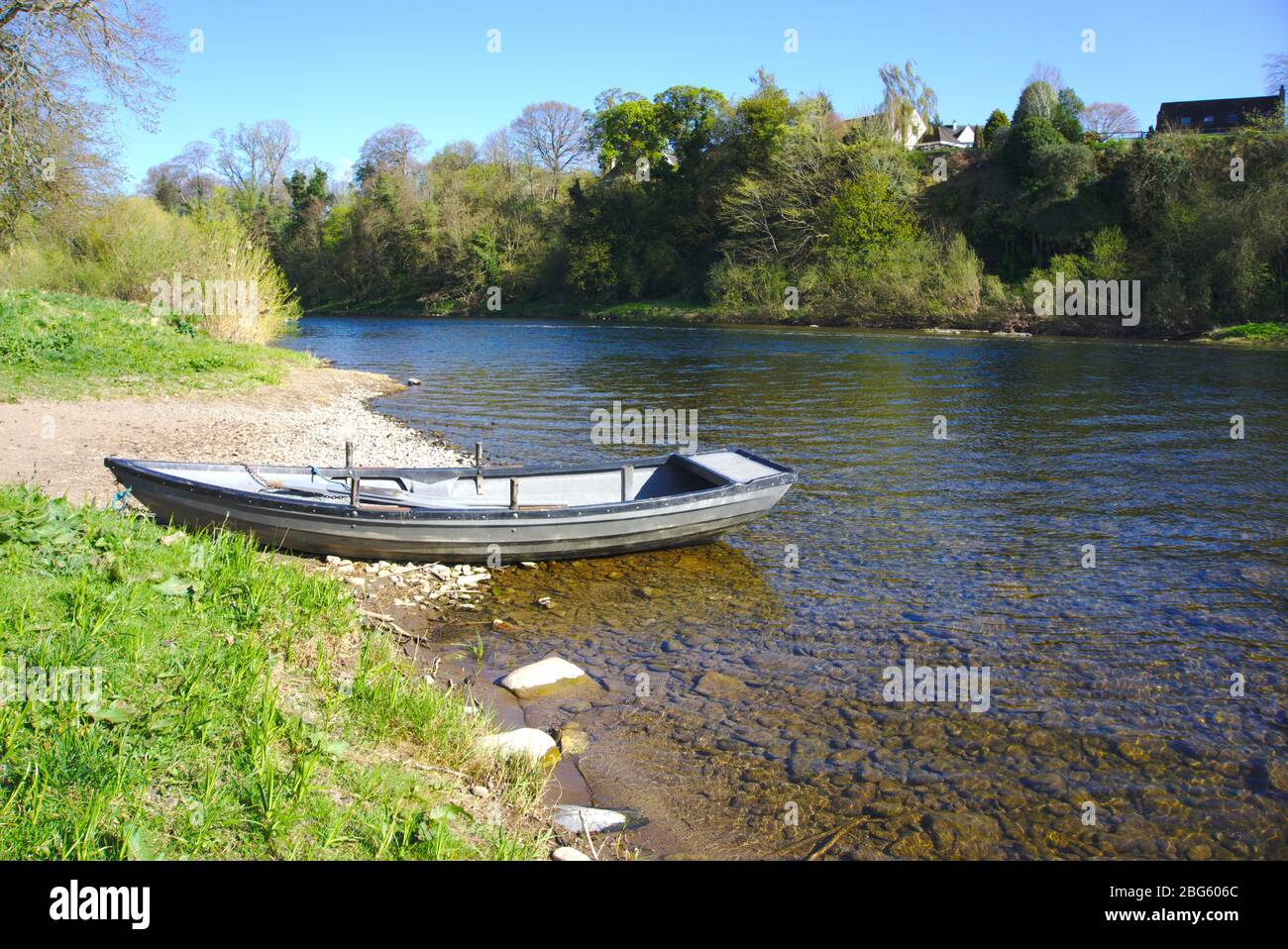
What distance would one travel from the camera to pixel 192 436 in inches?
572

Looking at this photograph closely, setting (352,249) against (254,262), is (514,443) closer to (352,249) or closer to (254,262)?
(254,262)

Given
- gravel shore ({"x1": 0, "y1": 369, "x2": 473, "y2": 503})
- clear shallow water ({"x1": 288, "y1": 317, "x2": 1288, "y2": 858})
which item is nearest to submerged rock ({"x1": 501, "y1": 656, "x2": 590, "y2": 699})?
clear shallow water ({"x1": 288, "y1": 317, "x2": 1288, "y2": 858})

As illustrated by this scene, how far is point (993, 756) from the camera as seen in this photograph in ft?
Answer: 19.8

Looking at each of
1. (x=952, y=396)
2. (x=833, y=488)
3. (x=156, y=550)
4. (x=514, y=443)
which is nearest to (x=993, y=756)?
(x=156, y=550)

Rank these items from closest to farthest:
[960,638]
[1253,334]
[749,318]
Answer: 1. [960,638]
2. [1253,334]
3. [749,318]

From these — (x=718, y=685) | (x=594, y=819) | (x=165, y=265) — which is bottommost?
(x=594, y=819)

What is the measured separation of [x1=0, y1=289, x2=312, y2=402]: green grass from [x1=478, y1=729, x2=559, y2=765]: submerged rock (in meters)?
14.1

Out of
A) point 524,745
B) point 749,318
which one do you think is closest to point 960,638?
point 524,745

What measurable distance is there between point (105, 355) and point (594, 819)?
59.8 feet

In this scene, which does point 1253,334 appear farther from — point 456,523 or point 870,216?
point 456,523

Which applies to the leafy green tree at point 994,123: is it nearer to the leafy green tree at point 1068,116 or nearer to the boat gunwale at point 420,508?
the leafy green tree at point 1068,116

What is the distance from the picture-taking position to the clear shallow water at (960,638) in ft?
17.9

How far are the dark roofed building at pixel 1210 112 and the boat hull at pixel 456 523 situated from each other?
60.6 m
